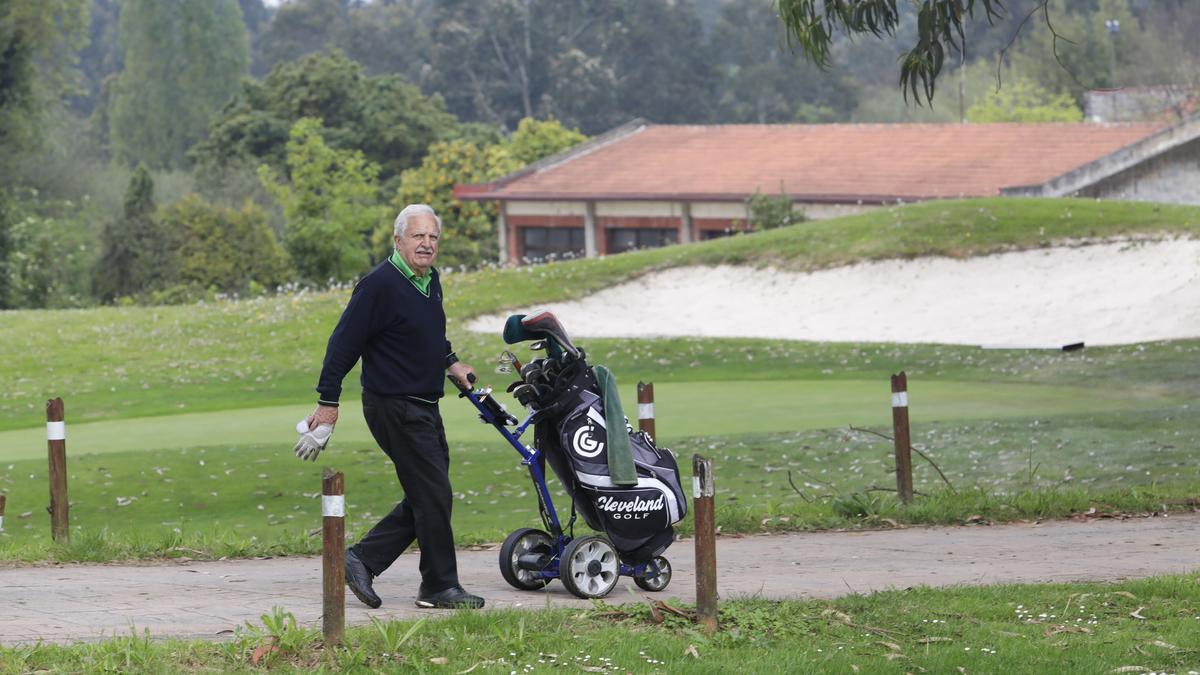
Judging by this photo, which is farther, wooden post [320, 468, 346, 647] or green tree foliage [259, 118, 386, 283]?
green tree foliage [259, 118, 386, 283]

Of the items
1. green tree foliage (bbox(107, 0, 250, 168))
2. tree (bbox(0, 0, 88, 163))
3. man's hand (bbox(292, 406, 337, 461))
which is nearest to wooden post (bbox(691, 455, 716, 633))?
man's hand (bbox(292, 406, 337, 461))

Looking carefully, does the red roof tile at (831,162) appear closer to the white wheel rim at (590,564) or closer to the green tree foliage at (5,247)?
the green tree foliage at (5,247)

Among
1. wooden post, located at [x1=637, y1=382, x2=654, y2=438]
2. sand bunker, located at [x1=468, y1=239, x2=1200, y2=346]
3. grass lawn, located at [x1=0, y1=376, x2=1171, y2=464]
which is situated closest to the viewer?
wooden post, located at [x1=637, y1=382, x2=654, y2=438]

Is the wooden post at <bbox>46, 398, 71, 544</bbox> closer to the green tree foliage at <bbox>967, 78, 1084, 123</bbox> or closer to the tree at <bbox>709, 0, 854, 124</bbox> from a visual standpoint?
the green tree foliage at <bbox>967, 78, 1084, 123</bbox>

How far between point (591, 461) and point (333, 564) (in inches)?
81.5

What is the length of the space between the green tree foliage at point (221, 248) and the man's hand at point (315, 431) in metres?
50.4

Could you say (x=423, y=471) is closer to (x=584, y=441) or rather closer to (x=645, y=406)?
(x=584, y=441)

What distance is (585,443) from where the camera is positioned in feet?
31.5

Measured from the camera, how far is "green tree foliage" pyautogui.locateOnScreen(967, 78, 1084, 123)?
8488 cm

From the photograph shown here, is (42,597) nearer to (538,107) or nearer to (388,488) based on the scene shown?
(388,488)

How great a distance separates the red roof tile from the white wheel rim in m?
42.4

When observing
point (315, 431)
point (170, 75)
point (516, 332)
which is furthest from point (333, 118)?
point (315, 431)

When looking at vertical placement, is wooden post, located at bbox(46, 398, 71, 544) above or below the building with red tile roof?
below

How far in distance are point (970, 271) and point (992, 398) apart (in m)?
13.3
